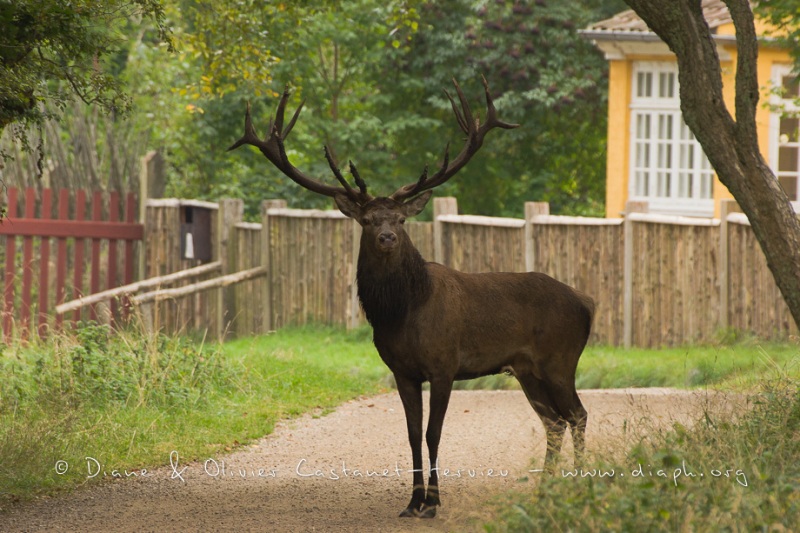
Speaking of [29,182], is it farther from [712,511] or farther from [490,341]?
[712,511]

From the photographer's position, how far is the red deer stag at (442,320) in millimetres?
7520

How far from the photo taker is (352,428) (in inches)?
424

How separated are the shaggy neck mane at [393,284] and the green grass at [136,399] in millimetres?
2398

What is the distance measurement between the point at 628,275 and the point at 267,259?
5.24m

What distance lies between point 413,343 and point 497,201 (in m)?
18.4

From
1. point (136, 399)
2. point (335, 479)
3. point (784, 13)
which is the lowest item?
point (335, 479)

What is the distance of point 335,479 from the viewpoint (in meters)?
8.62

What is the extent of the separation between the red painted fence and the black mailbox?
727 mm

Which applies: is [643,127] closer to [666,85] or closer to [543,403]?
[666,85]

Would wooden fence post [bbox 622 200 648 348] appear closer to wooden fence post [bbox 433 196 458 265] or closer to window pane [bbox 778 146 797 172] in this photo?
wooden fence post [bbox 433 196 458 265]

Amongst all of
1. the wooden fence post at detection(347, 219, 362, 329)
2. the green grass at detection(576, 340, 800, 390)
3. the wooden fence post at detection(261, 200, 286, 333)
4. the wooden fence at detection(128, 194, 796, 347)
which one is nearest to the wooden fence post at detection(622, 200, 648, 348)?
the wooden fence at detection(128, 194, 796, 347)

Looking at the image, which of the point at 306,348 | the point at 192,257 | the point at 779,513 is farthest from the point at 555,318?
the point at 192,257

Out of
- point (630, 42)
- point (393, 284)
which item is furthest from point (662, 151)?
point (393, 284)

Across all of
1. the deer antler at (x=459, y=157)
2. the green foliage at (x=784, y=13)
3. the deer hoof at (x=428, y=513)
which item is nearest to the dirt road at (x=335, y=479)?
the deer hoof at (x=428, y=513)
